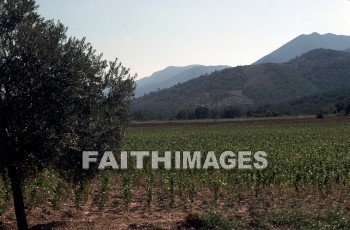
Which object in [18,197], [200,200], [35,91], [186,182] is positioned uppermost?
[35,91]

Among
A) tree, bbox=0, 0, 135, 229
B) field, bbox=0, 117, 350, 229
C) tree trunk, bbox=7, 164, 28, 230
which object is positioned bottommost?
field, bbox=0, 117, 350, 229

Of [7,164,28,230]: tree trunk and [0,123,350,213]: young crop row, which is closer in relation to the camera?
[7,164,28,230]: tree trunk

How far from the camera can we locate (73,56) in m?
11.1

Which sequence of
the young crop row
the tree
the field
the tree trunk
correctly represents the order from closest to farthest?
the tree → the tree trunk → the field → the young crop row

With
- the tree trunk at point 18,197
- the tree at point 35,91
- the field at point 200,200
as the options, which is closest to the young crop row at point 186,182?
the field at point 200,200

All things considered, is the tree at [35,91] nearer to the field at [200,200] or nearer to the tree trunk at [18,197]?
the tree trunk at [18,197]

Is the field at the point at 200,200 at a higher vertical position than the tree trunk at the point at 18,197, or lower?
lower

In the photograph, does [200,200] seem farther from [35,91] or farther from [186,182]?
[35,91]

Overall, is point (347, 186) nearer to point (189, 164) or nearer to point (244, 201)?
point (244, 201)

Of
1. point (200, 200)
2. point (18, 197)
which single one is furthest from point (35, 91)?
point (200, 200)

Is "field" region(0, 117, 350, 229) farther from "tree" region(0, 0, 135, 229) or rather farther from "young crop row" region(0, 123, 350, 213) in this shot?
"tree" region(0, 0, 135, 229)

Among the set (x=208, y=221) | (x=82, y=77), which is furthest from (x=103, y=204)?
(x=82, y=77)

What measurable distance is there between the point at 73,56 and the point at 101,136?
3.17m

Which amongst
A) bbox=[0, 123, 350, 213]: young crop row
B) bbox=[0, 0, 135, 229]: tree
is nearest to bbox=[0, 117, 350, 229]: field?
bbox=[0, 123, 350, 213]: young crop row
